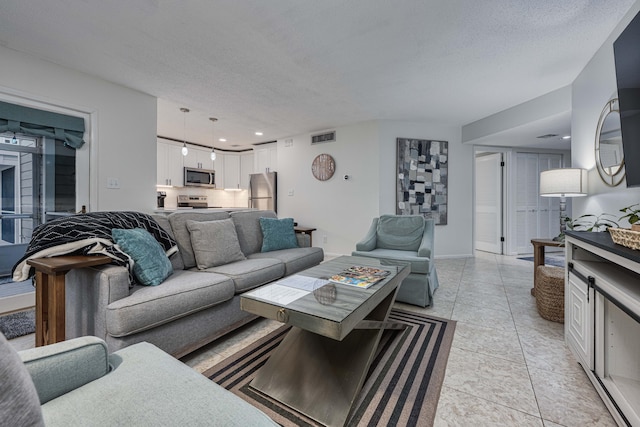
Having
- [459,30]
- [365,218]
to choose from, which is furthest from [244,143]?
[459,30]

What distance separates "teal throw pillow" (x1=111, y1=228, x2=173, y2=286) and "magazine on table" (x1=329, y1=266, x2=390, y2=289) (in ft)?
3.89

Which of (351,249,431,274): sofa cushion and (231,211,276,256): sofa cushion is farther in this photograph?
(231,211,276,256): sofa cushion

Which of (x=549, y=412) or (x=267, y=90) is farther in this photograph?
(x=267, y=90)

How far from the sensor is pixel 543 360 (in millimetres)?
1750

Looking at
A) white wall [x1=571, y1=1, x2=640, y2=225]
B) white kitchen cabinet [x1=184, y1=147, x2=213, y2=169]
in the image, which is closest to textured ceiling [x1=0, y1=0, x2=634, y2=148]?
white wall [x1=571, y1=1, x2=640, y2=225]

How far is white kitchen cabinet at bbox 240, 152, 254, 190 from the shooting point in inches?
266

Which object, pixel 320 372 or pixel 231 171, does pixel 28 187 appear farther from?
pixel 231 171

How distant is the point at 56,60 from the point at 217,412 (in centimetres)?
374

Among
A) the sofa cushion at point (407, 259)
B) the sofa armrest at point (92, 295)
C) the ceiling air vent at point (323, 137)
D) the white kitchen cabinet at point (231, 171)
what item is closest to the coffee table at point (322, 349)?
the sofa armrest at point (92, 295)

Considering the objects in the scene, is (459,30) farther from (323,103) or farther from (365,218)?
(365,218)

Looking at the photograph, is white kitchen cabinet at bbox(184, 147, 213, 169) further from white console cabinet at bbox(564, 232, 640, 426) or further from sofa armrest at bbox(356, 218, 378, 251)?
white console cabinet at bbox(564, 232, 640, 426)

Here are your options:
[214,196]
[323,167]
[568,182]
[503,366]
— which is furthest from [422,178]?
[214,196]

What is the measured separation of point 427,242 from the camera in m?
2.84

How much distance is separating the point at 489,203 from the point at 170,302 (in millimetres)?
5863
